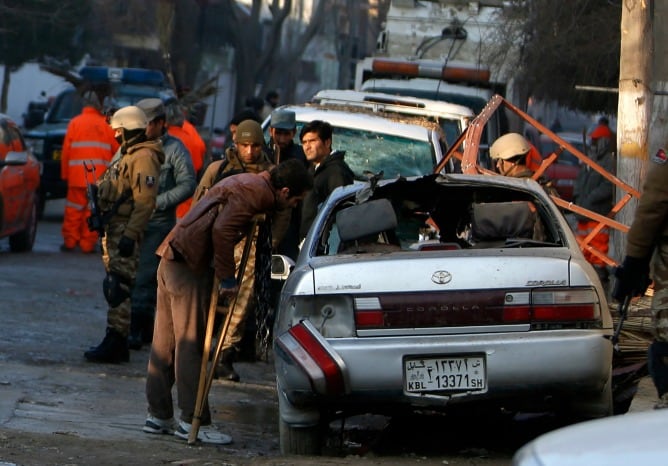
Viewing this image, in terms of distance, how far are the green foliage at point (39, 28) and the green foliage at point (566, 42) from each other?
48.7 ft

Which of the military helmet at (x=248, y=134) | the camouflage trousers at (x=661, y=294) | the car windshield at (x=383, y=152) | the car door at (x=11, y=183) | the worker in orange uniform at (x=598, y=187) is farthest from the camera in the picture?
the car door at (x=11, y=183)

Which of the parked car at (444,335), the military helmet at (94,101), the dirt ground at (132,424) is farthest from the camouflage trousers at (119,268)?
the military helmet at (94,101)

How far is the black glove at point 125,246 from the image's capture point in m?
10.3

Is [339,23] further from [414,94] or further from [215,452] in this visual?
[215,452]

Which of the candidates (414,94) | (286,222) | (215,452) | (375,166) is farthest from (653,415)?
(414,94)

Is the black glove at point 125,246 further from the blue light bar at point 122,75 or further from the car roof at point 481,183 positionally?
the blue light bar at point 122,75

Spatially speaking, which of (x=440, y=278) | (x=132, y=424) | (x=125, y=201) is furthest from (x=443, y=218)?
(x=125, y=201)

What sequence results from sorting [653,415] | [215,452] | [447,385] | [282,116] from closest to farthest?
1. [653,415]
2. [447,385]
3. [215,452]
4. [282,116]

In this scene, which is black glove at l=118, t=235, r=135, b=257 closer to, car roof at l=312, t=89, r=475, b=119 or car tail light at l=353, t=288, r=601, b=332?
car tail light at l=353, t=288, r=601, b=332

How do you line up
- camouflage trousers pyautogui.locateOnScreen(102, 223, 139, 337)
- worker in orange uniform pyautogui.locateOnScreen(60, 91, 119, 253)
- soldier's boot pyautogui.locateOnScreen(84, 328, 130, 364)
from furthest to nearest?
worker in orange uniform pyautogui.locateOnScreen(60, 91, 119, 253)
soldier's boot pyautogui.locateOnScreen(84, 328, 130, 364)
camouflage trousers pyautogui.locateOnScreen(102, 223, 139, 337)

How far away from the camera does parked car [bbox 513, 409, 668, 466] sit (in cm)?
376

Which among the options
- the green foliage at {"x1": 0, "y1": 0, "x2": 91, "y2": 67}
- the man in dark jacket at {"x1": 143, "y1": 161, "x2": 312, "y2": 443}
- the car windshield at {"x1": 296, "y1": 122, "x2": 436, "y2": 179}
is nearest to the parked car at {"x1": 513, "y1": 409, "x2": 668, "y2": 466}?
the man in dark jacket at {"x1": 143, "y1": 161, "x2": 312, "y2": 443}

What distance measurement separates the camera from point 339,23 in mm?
64875

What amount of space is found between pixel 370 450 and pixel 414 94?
12.0 meters
